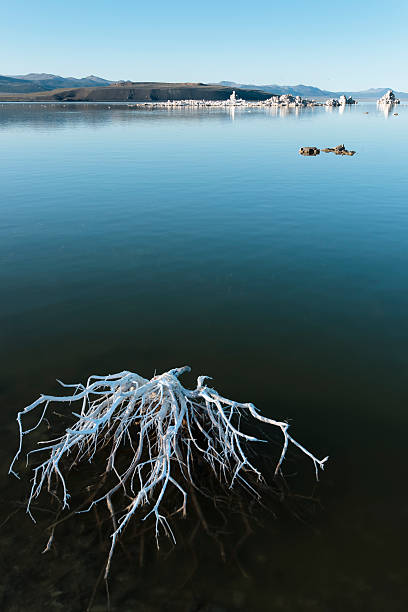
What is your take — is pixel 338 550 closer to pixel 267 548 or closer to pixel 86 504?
pixel 267 548

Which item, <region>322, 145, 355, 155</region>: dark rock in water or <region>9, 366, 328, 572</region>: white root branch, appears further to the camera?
<region>322, 145, 355, 155</region>: dark rock in water

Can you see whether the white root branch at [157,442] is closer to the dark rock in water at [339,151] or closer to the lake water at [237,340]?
the lake water at [237,340]

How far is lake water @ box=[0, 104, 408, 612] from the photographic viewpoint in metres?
5.93

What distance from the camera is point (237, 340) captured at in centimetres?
1184

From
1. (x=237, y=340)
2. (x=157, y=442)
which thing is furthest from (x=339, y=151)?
(x=157, y=442)

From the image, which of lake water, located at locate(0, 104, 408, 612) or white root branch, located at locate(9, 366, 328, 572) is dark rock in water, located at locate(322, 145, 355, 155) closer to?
lake water, located at locate(0, 104, 408, 612)

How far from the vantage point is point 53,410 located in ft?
30.0

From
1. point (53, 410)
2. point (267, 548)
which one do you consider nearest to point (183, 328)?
point (53, 410)

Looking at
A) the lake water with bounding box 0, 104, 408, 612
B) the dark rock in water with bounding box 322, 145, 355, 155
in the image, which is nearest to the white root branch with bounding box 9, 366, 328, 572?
the lake water with bounding box 0, 104, 408, 612

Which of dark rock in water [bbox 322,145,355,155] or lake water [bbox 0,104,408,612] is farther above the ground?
dark rock in water [bbox 322,145,355,155]

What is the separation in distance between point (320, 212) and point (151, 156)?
93.2 feet

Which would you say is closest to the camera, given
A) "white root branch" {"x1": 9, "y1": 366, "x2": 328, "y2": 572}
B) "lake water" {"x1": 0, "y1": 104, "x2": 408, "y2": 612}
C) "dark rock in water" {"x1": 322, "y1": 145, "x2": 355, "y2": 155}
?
"lake water" {"x1": 0, "y1": 104, "x2": 408, "y2": 612}

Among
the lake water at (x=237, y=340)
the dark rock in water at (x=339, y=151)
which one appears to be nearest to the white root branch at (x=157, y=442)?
the lake water at (x=237, y=340)

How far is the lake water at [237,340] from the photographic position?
5926 millimetres
